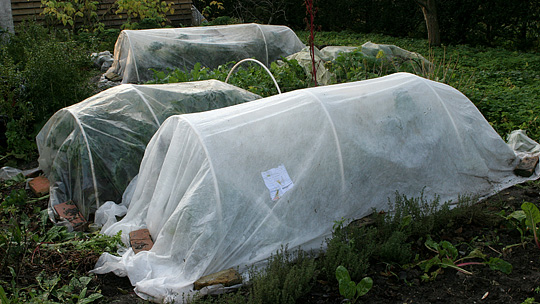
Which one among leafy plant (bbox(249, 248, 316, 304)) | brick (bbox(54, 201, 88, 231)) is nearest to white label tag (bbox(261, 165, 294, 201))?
leafy plant (bbox(249, 248, 316, 304))

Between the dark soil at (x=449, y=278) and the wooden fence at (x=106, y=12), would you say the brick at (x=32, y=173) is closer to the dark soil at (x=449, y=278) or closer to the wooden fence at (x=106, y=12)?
the dark soil at (x=449, y=278)

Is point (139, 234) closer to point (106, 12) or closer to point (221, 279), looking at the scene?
point (221, 279)

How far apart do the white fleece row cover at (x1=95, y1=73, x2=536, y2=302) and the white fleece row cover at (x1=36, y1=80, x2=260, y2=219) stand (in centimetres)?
59

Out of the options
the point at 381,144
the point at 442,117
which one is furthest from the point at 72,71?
the point at 442,117

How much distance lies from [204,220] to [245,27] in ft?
24.4

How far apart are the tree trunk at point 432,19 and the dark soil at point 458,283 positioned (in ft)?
27.8

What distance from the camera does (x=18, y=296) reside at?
3.36 m

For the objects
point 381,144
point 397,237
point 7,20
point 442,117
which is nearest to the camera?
point 397,237

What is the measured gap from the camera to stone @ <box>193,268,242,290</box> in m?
3.42

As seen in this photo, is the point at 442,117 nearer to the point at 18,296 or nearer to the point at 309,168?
the point at 309,168

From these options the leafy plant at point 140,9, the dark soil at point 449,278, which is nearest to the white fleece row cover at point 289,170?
the dark soil at point 449,278

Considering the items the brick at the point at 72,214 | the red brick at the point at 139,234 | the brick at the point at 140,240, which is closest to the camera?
the brick at the point at 140,240

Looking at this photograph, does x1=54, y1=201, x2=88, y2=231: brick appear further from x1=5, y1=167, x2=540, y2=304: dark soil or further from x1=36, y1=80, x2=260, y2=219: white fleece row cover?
x1=5, y1=167, x2=540, y2=304: dark soil

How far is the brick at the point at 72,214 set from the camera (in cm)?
468
